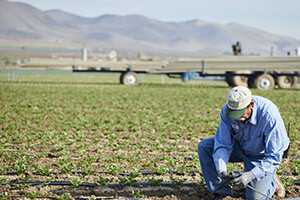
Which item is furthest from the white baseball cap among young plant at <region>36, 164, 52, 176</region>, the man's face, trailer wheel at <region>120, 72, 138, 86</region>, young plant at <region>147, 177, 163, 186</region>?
trailer wheel at <region>120, 72, 138, 86</region>

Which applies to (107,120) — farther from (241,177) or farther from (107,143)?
(241,177)

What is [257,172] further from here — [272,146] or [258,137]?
[258,137]

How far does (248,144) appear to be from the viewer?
5109 mm

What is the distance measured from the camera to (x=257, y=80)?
23984 millimetres

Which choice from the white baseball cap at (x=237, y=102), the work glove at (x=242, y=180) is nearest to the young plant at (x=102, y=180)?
the work glove at (x=242, y=180)

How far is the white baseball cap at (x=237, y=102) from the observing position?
462 cm

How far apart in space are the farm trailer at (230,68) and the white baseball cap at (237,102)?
1990 centimetres

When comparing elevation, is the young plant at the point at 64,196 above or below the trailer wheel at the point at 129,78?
below

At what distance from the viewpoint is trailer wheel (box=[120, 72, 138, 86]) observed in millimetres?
26047

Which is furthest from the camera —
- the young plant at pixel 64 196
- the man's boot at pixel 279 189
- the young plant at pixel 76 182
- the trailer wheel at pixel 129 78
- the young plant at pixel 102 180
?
the trailer wheel at pixel 129 78

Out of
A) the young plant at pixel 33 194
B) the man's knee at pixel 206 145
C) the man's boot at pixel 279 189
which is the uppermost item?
the man's knee at pixel 206 145

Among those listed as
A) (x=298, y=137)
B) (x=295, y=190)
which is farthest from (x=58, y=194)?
(x=298, y=137)

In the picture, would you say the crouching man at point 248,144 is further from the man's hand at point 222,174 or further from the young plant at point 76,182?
the young plant at point 76,182

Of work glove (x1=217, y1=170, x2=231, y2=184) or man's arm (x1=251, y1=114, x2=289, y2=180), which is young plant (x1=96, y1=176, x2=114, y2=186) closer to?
work glove (x1=217, y1=170, x2=231, y2=184)
